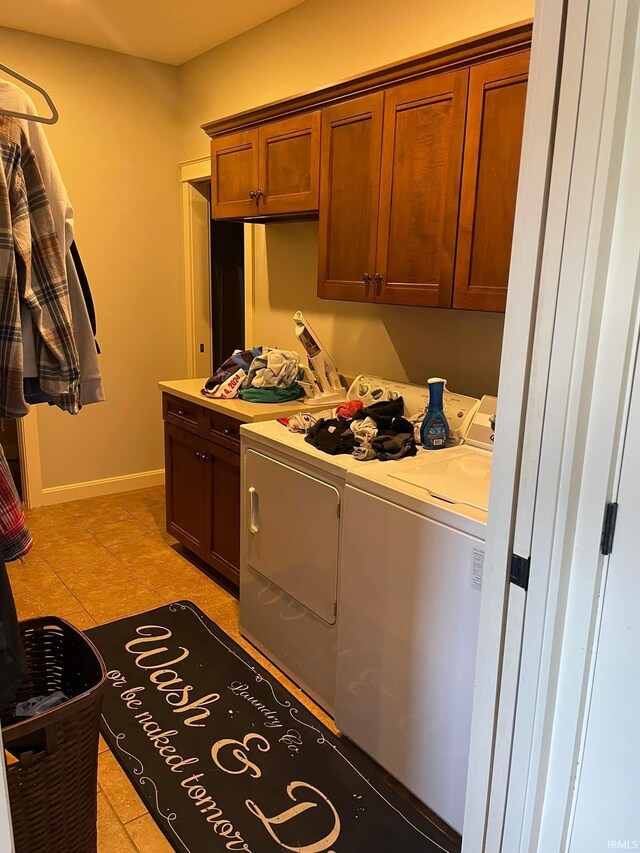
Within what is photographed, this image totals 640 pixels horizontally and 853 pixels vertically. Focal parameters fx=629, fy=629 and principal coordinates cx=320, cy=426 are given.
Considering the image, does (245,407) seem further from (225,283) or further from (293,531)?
(225,283)

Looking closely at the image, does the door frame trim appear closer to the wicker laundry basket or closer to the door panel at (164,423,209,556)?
the door panel at (164,423,209,556)

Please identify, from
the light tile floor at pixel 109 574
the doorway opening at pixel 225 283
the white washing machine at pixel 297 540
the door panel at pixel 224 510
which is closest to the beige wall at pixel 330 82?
the white washing machine at pixel 297 540


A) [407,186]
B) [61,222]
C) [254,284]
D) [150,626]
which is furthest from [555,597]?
[254,284]

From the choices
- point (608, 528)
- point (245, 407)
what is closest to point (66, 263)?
point (608, 528)

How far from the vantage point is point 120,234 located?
4156mm

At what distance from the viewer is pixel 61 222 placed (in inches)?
53.3

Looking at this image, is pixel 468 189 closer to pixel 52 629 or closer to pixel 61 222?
pixel 61 222

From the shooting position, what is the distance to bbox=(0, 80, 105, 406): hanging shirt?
126 cm

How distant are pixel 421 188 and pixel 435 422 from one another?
0.81m

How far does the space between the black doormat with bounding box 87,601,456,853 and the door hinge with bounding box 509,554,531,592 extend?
1047 millimetres

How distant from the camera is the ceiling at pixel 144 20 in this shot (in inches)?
125

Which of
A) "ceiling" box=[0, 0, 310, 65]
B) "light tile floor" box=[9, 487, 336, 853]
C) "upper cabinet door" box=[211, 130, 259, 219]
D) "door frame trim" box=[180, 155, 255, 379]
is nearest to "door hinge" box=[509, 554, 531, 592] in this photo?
"light tile floor" box=[9, 487, 336, 853]

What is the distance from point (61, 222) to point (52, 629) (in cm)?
105

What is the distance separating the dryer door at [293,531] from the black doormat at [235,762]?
1.36 feet
